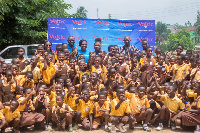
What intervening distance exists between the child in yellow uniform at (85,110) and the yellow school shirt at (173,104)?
1593mm

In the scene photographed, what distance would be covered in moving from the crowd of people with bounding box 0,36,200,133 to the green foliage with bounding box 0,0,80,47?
19.3 ft

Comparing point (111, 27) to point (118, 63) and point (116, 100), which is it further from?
point (116, 100)

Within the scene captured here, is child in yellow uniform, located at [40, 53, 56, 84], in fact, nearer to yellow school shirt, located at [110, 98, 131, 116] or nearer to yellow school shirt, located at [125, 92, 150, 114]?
yellow school shirt, located at [110, 98, 131, 116]

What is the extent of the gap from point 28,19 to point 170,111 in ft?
28.4

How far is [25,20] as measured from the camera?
37.0 feet

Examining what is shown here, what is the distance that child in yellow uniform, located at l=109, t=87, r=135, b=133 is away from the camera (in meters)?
4.98

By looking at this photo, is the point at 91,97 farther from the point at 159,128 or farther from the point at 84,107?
the point at 159,128

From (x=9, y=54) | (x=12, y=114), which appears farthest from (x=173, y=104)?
(x=9, y=54)

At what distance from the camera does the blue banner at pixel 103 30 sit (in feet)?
26.0

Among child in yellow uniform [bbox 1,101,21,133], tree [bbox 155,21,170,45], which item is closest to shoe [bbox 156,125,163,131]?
child in yellow uniform [bbox 1,101,21,133]

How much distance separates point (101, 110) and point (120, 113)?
1.28 ft

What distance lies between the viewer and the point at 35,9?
1217 cm

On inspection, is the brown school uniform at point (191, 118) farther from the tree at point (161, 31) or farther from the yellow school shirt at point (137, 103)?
the tree at point (161, 31)

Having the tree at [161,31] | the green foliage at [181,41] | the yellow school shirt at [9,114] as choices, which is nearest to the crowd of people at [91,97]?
the yellow school shirt at [9,114]
